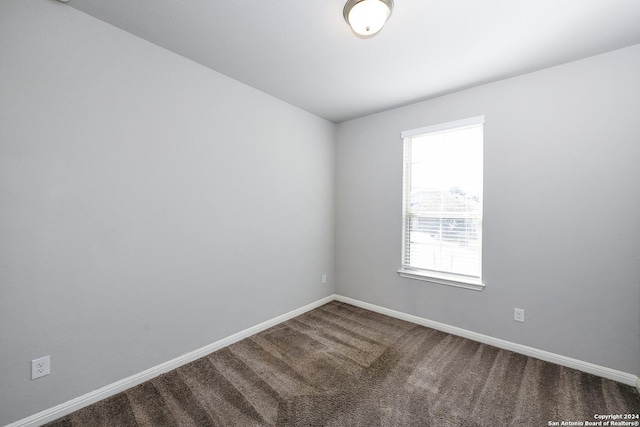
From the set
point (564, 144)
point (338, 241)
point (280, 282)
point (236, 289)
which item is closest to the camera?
point (564, 144)

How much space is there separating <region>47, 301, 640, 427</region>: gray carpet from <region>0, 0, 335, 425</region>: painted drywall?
0.31 meters

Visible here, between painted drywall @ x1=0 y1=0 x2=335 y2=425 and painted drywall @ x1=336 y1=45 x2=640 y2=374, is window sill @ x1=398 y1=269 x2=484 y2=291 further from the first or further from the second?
painted drywall @ x1=0 y1=0 x2=335 y2=425

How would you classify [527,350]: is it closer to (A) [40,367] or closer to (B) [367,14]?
(B) [367,14]

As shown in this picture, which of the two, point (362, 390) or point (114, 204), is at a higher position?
point (114, 204)

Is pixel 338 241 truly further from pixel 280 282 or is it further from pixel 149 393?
pixel 149 393

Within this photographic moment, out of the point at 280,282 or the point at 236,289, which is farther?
the point at 280,282

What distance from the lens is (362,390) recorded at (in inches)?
78.2

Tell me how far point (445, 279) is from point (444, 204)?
0.84 m

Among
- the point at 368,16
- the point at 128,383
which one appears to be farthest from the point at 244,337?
the point at 368,16

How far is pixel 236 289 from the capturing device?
8.89 feet

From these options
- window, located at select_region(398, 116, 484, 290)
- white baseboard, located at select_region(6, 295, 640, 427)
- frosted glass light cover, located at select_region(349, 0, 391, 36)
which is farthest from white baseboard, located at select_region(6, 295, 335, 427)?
frosted glass light cover, located at select_region(349, 0, 391, 36)

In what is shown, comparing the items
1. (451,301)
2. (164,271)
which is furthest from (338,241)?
(164,271)

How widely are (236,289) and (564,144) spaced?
131 inches

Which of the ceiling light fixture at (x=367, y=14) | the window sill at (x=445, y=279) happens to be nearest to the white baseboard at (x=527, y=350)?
the window sill at (x=445, y=279)
